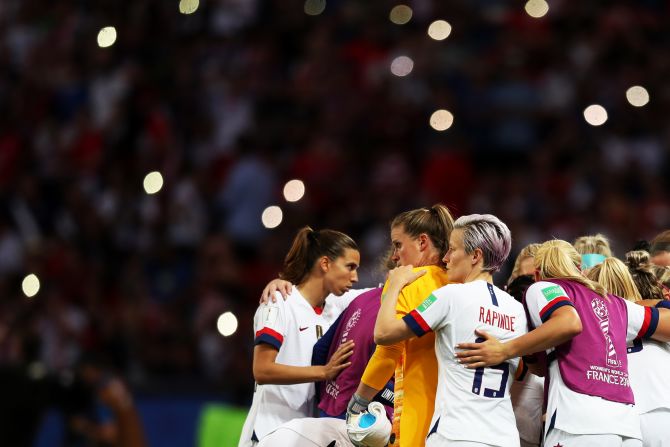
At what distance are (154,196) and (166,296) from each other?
132 cm

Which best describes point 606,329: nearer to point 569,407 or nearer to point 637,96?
point 569,407

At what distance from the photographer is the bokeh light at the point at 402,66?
11758 mm

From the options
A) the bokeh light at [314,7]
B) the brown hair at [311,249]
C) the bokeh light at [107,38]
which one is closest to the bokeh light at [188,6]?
the bokeh light at [107,38]

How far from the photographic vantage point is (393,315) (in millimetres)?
4855

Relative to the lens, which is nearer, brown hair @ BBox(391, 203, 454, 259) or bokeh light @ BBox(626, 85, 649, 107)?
brown hair @ BBox(391, 203, 454, 259)

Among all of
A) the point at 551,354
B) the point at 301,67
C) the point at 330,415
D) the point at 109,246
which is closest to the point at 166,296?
the point at 109,246

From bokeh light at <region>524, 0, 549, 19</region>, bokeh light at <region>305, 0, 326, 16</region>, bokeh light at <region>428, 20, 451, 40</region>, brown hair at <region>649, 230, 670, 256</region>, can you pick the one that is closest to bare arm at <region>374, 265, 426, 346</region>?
brown hair at <region>649, 230, 670, 256</region>

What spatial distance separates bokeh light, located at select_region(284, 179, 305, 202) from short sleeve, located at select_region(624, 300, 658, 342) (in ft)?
20.1

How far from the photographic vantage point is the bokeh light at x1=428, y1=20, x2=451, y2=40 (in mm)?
11977

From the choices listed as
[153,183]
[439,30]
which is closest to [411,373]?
[439,30]

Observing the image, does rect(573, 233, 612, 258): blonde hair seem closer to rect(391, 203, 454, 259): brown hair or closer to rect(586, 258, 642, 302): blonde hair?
rect(586, 258, 642, 302): blonde hair

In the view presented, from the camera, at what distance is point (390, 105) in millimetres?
11742

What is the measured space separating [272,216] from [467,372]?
6613 millimetres

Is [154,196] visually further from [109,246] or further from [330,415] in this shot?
[330,415]
